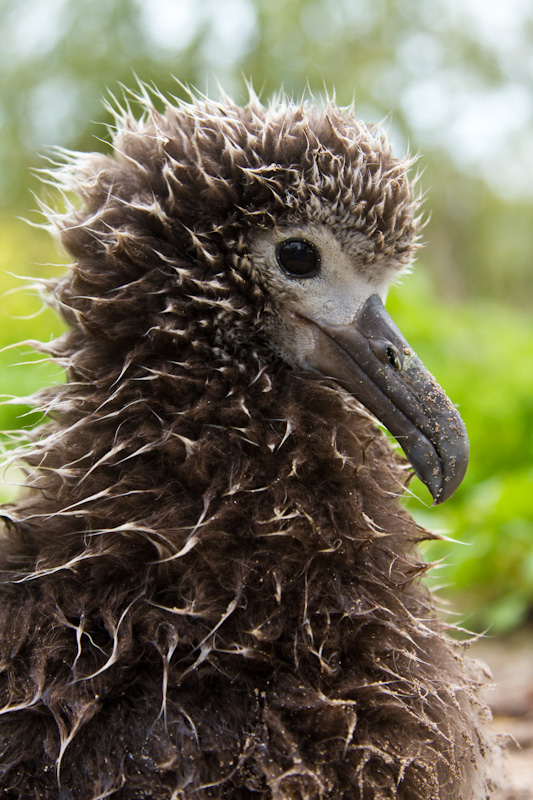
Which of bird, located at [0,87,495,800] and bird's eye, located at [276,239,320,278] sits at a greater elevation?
bird's eye, located at [276,239,320,278]

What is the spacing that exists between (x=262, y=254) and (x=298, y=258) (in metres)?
0.10

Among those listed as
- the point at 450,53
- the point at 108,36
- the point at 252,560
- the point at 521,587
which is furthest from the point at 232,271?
the point at 450,53

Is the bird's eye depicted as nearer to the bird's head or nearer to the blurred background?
the bird's head

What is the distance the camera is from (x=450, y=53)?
553 inches

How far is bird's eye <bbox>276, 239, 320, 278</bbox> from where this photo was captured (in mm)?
2004

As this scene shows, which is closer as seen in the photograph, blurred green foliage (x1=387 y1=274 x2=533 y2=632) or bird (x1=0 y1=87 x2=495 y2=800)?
bird (x1=0 y1=87 x2=495 y2=800)

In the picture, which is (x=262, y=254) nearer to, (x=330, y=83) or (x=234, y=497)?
(x=234, y=497)

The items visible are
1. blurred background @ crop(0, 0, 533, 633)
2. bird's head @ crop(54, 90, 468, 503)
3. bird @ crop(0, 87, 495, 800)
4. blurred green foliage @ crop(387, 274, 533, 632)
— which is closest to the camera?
Answer: bird @ crop(0, 87, 495, 800)

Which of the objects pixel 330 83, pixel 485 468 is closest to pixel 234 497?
pixel 485 468

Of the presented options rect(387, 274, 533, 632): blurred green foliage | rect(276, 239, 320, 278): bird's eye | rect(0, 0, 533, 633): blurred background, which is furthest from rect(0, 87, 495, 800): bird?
rect(0, 0, 533, 633): blurred background

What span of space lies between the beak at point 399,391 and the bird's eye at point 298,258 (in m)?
0.14

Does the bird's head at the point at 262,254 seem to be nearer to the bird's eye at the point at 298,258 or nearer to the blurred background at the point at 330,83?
the bird's eye at the point at 298,258

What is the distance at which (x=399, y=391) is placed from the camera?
2.03m

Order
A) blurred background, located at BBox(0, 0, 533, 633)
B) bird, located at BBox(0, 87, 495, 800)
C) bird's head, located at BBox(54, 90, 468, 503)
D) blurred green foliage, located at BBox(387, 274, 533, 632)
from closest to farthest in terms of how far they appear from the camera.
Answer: bird, located at BBox(0, 87, 495, 800)
bird's head, located at BBox(54, 90, 468, 503)
blurred green foliage, located at BBox(387, 274, 533, 632)
blurred background, located at BBox(0, 0, 533, 633)
